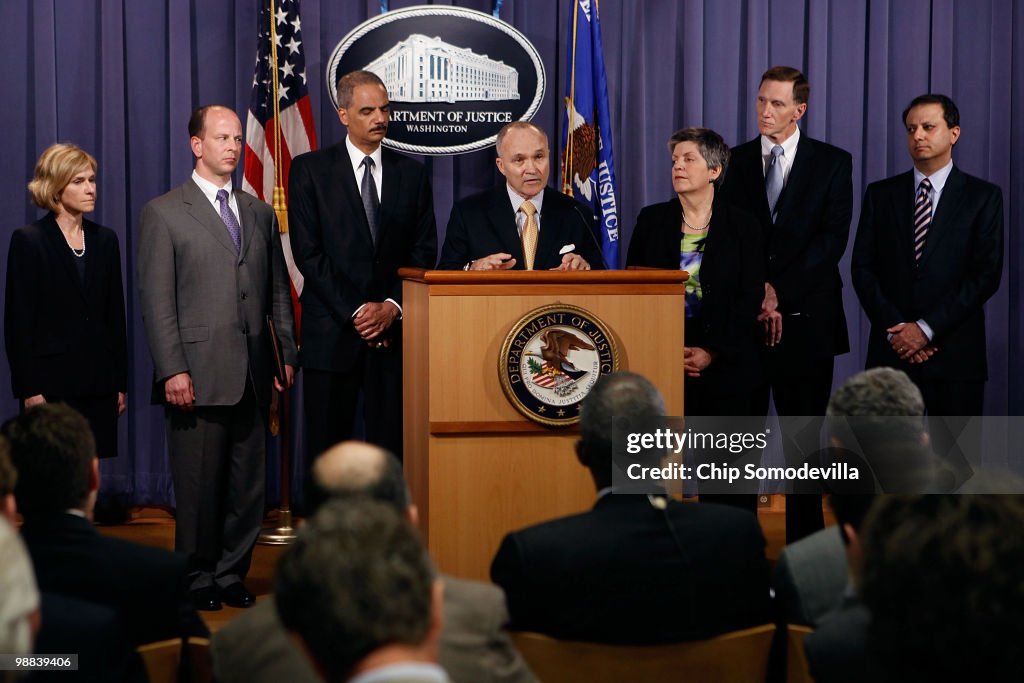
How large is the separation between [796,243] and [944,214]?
Result: 0.74m

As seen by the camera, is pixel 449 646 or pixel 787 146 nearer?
pixel 449 646

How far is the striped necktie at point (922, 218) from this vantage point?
5.12 metres

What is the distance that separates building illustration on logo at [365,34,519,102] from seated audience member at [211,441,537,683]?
12.9ft

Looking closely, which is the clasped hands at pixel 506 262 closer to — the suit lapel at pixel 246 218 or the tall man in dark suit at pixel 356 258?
the tall man in dark suit at pixel 356 258

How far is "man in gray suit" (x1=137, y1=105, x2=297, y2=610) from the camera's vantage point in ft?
14.0

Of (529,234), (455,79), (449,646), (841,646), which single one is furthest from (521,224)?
(841,646)

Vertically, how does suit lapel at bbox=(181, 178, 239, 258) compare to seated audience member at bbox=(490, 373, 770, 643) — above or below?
above

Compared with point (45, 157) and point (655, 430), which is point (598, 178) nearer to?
point (45, 157)

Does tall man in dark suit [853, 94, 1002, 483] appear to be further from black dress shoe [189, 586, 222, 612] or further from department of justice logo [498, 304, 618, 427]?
black dress shoe [189, 586, 222, 612]

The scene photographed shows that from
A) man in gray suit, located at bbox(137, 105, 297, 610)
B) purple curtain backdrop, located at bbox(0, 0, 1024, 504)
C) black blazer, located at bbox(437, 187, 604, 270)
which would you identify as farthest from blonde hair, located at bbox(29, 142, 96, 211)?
black blazer, located at bbox(437, 187, 604, 270)

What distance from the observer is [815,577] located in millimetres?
2193

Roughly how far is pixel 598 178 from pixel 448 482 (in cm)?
231

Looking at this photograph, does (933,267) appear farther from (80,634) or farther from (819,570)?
(80,634)

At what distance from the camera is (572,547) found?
225 centimetres
